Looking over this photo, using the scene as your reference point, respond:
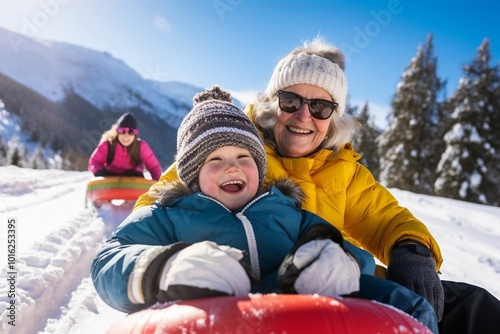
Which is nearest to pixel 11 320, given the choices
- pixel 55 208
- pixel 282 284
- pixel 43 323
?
pixel 43 323

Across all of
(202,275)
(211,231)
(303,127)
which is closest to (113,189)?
(303,127)

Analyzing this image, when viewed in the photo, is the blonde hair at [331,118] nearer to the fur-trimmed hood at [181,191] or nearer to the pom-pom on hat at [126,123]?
the fur-trimmed hood at [181,191]

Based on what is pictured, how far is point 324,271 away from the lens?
1.17m

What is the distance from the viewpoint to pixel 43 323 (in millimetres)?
2271

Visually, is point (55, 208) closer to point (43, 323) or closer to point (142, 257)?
point (43, 323)

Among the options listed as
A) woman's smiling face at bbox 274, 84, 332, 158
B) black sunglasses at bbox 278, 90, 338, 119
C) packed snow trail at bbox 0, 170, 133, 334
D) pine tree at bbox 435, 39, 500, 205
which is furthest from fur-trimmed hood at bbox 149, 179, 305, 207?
pine tree at bbox 435, 39, 500, 205

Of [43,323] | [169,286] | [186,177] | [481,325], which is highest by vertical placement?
[186,177]

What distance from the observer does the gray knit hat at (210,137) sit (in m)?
1.95

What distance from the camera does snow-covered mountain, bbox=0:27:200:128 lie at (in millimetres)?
90444

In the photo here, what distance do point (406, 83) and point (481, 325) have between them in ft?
55.1

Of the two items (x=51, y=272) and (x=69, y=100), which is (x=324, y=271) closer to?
(x=51, y=272)

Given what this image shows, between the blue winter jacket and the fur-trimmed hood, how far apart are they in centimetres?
3

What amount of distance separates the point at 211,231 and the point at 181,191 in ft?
1.06

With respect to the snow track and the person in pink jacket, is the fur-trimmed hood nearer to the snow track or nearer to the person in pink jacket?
the snow track
